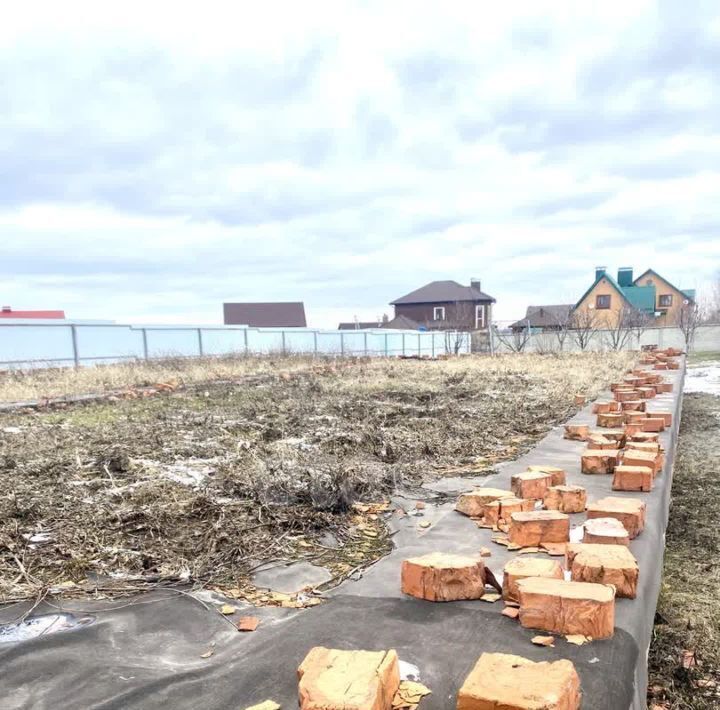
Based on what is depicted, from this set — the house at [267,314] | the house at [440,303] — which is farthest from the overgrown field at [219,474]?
the house at [267,314]

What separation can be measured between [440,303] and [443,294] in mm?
1182

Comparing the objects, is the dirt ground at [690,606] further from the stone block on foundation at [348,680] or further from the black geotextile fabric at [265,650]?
the stone block on foundation at [348,680]

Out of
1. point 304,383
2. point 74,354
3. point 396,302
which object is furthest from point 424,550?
point 396,302

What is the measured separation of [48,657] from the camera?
1568mm

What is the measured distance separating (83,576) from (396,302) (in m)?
60.4

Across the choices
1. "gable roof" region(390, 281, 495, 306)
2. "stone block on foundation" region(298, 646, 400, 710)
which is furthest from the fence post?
"gable roof" region(390, 281, 495, 306)

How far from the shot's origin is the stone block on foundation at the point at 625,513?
2.00 meters

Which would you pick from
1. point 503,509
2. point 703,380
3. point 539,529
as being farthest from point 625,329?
point 539,529

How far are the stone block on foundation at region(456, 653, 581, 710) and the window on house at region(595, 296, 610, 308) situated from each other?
146ft

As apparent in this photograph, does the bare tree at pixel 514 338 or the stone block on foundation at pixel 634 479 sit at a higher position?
the stone block on foundation at pixel 634 479

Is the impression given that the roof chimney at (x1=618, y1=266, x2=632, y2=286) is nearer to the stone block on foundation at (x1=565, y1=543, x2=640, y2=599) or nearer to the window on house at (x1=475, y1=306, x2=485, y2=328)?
the window on house at (x1=475, y1=306, x2=485, y2=328)

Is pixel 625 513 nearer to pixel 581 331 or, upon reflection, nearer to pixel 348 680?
pixel 348 680

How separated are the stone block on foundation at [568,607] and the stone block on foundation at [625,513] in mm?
599

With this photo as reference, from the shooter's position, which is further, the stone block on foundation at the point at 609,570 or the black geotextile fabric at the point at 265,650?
the stone block on foundation at the point at 609,570
